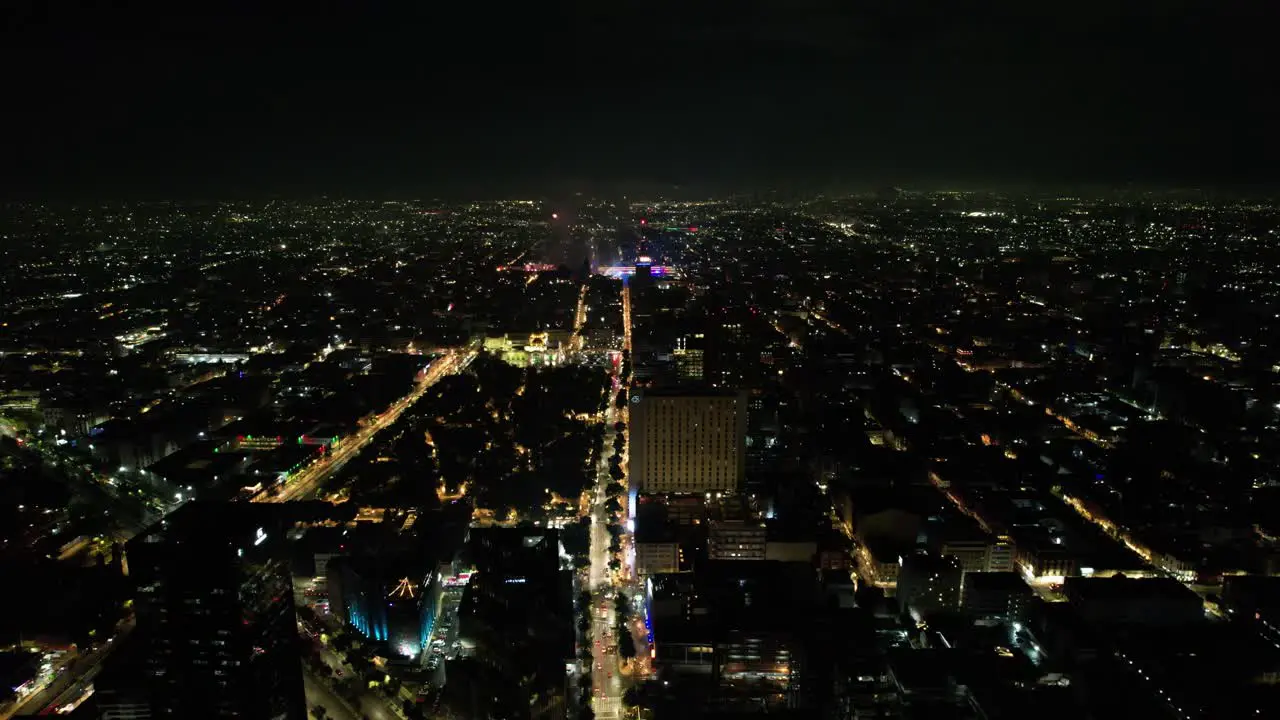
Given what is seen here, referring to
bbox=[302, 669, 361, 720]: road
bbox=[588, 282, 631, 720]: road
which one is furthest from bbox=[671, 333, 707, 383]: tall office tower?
bbox=[302, 669, 361, 720]: road

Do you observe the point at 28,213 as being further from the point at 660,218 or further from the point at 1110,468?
the point at 1110,468

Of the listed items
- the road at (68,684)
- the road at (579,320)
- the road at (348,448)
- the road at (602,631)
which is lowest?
the road at (68,684)

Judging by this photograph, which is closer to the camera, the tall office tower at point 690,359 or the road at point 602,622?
the road at point 602,622

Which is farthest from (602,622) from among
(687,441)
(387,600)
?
(687,441)

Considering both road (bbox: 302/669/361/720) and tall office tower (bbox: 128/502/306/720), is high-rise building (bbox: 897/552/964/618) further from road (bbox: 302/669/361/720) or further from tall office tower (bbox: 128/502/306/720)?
tall office tower (bbox: 128/502/306/720)

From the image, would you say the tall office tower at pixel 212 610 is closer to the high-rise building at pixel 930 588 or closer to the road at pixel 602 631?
the road at pixel 602 631

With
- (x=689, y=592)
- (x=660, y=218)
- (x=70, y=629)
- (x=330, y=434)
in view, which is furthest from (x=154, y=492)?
(x=660, y=218)

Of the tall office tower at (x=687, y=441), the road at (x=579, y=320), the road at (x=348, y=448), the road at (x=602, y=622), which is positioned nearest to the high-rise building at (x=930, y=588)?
the tall office tower at (x=687, y=441)

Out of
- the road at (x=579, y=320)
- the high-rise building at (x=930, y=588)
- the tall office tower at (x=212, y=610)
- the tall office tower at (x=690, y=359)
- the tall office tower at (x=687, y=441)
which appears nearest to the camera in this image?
the tall office tower at (x=212, y=610)
